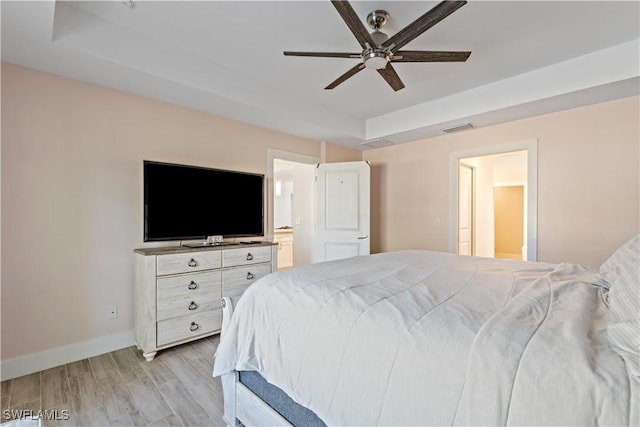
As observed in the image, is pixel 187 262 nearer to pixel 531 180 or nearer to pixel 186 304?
pixel 186 304

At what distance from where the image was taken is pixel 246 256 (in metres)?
3.08

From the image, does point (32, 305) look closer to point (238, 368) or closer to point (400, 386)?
point (238, 368)

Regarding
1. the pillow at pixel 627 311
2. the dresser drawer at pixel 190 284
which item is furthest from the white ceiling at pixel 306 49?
the pillow at pixel 627 311

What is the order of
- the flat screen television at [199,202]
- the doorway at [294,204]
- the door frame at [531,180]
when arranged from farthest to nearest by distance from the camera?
the doorway at [294,204]
the door frame at [531,180]
the flat screen television at [199,202]

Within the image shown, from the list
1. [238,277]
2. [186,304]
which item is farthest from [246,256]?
[186,304]

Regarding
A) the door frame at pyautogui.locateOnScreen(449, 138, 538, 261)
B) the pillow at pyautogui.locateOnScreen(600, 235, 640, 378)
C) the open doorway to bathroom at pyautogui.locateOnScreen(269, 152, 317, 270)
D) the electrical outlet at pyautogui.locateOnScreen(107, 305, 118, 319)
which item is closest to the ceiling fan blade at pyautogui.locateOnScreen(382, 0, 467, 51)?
the pillow at pyautogui.locateOnScreen(600, 235, 640, 378)

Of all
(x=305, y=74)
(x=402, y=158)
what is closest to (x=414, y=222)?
(x=402, y=158)

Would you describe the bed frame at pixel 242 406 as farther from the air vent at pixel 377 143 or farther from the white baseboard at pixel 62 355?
the air vent at pixel 377 143

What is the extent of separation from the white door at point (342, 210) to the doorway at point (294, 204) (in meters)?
→ 0.26

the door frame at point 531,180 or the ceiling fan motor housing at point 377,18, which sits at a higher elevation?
the ceiling fan motor housing at point 377,18

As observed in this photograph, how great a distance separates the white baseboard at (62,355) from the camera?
2139 millimetres

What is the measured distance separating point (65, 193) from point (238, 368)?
2210mm

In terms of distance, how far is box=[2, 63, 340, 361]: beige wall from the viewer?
2203 mm

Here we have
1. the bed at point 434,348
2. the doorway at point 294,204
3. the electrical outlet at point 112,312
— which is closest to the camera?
the bed at point 434,348
